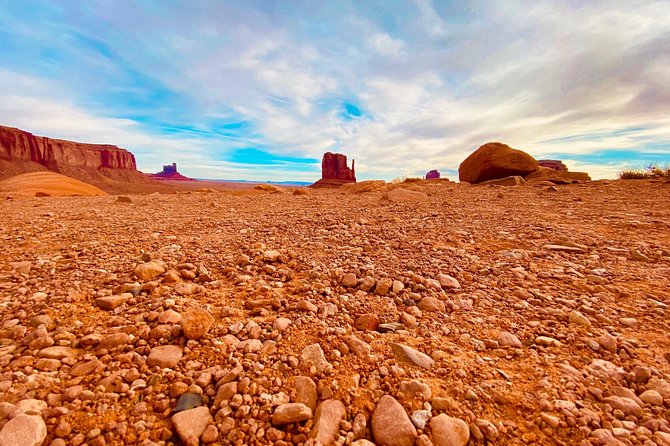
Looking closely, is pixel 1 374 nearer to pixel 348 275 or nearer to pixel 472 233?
pixel 348 275

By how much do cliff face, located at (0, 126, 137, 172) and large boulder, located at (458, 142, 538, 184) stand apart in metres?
125

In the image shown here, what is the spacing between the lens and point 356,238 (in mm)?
4773

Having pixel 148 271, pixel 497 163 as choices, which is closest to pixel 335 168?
pixel 497 163

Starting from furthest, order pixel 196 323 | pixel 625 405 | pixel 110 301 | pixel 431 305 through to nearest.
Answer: pixel 431 305 < pixel 110 301 < pixel 196 323 < pixel 625 405

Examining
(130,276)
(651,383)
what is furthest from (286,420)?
(130,276)

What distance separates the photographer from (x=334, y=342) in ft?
7.10

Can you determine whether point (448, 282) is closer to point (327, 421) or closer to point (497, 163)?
point (327, 421)

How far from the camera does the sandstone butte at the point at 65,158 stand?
86.5 m

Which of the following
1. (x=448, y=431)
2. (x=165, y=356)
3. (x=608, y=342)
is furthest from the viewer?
(x=608, y=342)

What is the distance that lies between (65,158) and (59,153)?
2366mm

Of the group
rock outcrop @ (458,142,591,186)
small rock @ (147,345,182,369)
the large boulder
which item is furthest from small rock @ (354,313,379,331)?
the large boulder

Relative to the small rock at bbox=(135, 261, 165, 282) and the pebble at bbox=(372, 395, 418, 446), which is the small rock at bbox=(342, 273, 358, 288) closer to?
the pebble at bbox=(372, 395, 418, 446)

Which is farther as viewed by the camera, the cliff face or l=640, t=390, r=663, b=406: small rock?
the cliff face

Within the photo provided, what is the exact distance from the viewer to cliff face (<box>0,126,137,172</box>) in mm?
87812
